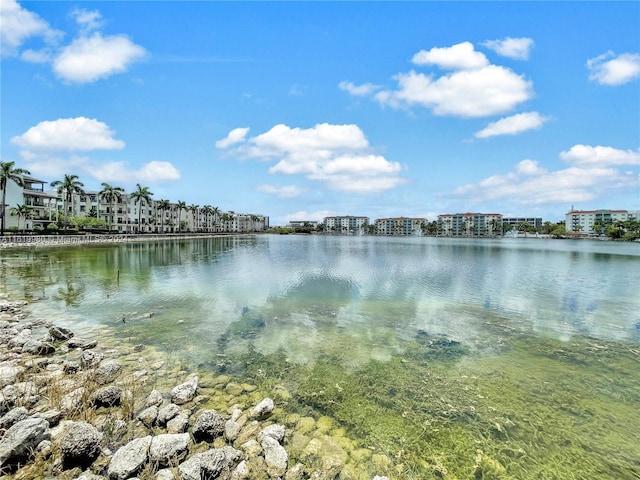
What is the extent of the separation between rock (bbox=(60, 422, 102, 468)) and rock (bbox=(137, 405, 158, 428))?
1082 mm

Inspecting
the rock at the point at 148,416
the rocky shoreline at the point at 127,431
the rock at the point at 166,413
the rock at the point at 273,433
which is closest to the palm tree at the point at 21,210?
the rocky shoreline at the point at 127,431

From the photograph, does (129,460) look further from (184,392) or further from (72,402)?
(72,402)

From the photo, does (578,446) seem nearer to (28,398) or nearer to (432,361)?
(432,361)

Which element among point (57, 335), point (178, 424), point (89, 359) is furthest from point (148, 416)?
point (57, 335)

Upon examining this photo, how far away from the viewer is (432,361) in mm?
11344

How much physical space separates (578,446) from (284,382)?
729 cm

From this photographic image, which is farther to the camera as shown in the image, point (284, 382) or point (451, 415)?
point (284, 382)

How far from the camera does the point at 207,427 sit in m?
6.65

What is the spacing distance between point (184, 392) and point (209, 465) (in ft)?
10.1

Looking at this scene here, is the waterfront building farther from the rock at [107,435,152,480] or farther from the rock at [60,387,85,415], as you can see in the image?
the rock at [107,435,152,480]

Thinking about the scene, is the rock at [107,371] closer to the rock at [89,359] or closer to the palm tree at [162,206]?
the rock at [89,359]

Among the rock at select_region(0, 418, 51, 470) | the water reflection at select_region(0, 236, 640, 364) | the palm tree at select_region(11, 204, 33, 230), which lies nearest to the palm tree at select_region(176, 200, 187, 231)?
the palm tree at select_region(11, 204, 33, 230)

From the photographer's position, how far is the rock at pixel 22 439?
5477mm

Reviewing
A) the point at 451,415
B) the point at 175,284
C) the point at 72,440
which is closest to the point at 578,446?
the point at 451,415
